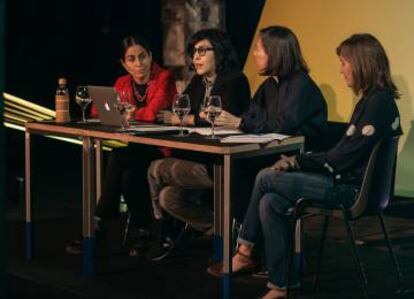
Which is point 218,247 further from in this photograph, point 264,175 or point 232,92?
point 232,92

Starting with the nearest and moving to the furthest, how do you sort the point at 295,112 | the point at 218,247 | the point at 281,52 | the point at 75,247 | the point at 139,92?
the point at 295,112, the point at 281,52, the point at 218,247, the point at 75,247, the point at 139,92

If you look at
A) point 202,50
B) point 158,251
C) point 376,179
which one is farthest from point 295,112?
point 158,251

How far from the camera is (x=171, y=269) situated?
5395 mm

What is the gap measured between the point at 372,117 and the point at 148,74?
1907 mm

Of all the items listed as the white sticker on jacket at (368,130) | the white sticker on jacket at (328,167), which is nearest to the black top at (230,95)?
the white sticker on jacket at (328,167)

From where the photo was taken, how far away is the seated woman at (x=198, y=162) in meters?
5.45

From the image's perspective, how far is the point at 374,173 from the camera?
14.7ft

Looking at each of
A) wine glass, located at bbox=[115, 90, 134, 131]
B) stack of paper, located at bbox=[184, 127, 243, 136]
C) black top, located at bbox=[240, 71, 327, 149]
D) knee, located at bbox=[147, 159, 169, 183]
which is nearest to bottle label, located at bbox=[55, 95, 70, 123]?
wine glass, located at bbox=[115, 90, 134, 131]

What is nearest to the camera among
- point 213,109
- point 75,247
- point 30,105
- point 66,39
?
point 213,109

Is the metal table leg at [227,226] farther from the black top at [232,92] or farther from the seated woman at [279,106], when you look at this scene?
the black top at [232,92]

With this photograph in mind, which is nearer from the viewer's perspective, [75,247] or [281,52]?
[281,52]

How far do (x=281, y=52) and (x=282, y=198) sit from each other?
84 cm

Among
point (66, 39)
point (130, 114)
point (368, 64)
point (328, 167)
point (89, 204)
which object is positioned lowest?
point (89, 204)

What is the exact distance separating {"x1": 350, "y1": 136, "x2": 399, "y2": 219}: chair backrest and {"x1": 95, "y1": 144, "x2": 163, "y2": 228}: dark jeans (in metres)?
1.58
